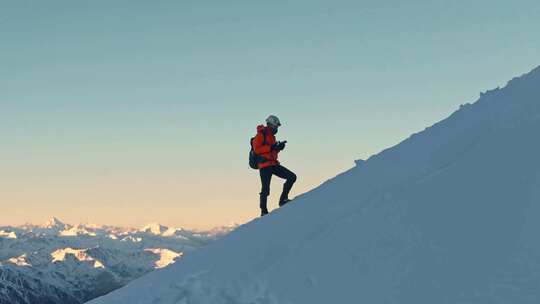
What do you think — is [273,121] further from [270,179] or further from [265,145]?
[270,179]

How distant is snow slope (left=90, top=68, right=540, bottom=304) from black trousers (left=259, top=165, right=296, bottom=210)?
322 cm

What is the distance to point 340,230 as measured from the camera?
12875 millimetres

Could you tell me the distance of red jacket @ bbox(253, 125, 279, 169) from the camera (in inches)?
719

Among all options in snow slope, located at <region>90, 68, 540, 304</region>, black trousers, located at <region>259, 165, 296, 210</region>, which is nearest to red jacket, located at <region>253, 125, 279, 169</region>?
black trousers, located at <region>259, 165, 296, 210</region>

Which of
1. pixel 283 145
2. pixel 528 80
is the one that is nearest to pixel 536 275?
pixel 528 80

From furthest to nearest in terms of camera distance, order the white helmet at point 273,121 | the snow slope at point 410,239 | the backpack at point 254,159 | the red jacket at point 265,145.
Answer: the backpack at point 254,159 < the red jacket at point 265,145 < the white helmet at point 273,121 < the snow slope at point 410,239

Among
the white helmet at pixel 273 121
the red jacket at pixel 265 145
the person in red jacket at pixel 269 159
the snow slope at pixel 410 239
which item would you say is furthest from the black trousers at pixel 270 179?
the snow slope at pixel 410 239

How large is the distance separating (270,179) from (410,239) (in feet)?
25.0

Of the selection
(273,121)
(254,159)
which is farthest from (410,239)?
(254,159)

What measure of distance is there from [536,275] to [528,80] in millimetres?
7794

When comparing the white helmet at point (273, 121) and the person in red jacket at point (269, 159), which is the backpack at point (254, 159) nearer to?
the person in red jacket at point (269, 159)

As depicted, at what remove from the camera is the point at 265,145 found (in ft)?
60.1

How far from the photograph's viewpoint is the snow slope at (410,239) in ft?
35.2

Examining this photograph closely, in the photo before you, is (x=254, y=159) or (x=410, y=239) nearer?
(x=410, y=239)
